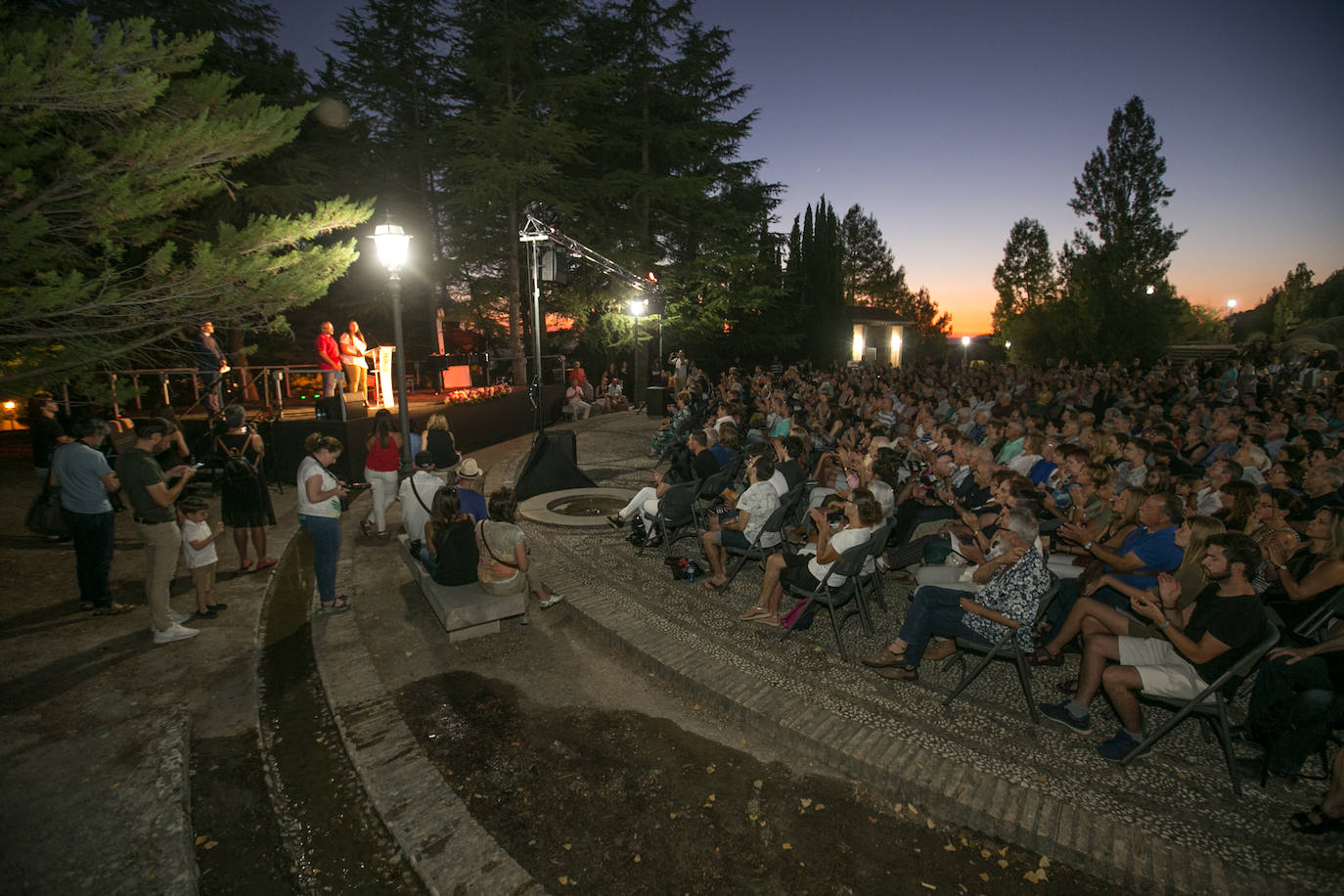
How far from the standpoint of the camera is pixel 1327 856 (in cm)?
276

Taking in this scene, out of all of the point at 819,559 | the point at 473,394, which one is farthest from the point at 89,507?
the point at 473,394

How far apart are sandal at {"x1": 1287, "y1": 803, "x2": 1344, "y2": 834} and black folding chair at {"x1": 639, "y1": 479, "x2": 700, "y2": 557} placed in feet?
15.6

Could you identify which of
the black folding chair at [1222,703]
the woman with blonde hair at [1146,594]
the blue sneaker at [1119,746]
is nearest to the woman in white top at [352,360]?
the woman with blonde hair at [1146,594]

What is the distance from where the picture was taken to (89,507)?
5137 millimetres

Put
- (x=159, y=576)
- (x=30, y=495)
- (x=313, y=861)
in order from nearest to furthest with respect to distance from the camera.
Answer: (x=313, y=861)
(x=159, y=576)
(x=30, y=495)

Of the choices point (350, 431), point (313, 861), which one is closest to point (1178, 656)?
point (313, 861)

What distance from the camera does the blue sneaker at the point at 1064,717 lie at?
3652 mm

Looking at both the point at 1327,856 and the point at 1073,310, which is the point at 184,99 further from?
the point at 1073,310

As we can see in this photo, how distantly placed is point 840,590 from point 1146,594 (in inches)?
75.0

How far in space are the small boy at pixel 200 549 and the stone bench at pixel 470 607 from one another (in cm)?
191

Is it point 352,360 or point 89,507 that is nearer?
point 89,507

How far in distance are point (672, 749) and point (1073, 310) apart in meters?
37.8

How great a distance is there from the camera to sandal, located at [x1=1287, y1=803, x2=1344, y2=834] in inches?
111

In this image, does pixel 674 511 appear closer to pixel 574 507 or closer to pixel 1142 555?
pixel 574 507
